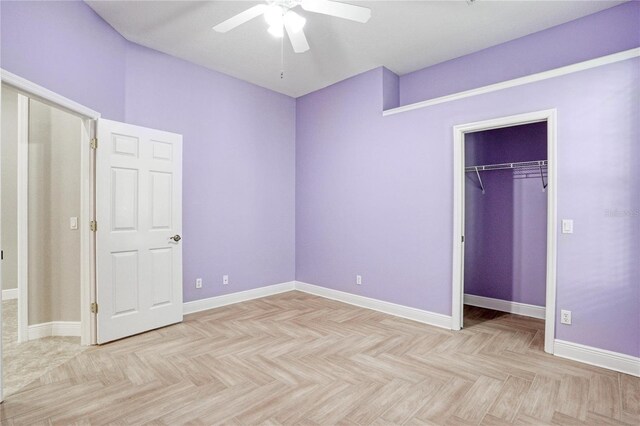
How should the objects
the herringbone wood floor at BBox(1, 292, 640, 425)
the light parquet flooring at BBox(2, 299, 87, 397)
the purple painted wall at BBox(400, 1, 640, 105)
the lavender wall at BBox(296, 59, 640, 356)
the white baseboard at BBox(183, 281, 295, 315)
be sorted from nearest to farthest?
the herringbone wood floor at BBox(1, 292, 640, 425), the light parquet flooring at BBox(2, 299, 87, 397), the lavender wall at BBox(296, 59, 640, 356), the purple painted wall at BBox(400, 1, 640, 105), the white baseboard at BBox(183, 281, 295, 315)

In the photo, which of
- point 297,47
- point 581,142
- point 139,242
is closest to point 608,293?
point 581,142

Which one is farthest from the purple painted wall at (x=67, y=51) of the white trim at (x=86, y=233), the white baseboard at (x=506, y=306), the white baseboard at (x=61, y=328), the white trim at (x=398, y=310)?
the white baseboard at (x=506, y=306)

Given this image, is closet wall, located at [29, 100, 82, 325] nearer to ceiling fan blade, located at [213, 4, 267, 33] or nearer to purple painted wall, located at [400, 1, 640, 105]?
ceiling fan blade, located at [213, 4, 267, 33]

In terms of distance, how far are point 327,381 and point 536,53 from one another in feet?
12.3

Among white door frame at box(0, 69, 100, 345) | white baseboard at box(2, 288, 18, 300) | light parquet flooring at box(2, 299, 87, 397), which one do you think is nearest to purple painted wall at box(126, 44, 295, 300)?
white door frame at box(0, 69, 100, 345)

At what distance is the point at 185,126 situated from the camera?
4.11m

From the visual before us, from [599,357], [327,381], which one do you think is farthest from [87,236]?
[599,357]

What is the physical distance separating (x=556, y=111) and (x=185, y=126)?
3.92m

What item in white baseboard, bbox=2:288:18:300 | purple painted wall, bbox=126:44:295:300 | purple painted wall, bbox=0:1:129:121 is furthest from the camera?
white baseboard, bbox=2:288:18:300

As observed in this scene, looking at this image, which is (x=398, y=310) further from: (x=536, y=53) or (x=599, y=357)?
(x=536, y=53)

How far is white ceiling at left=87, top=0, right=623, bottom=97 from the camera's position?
3020 mm

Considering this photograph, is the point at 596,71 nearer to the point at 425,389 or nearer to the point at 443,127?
the point at 443,127

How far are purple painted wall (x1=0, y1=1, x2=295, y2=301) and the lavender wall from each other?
1.41ft

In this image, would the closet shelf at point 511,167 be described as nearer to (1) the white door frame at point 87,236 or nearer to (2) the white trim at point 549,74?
(2) the white trim at point 549,74
